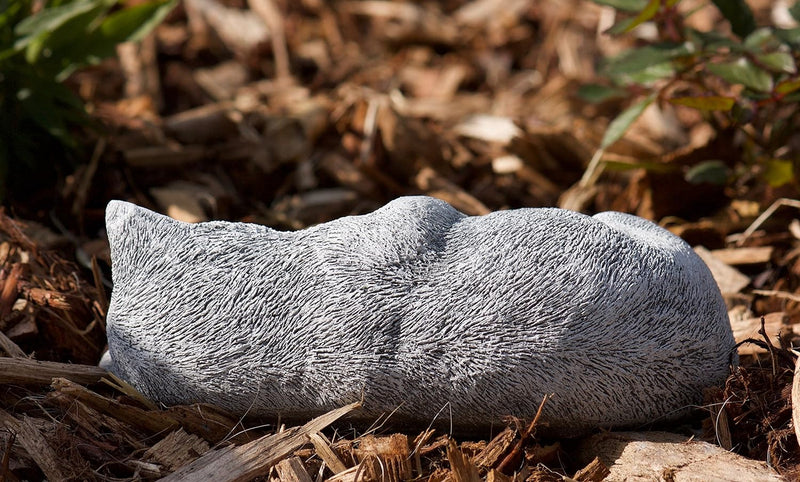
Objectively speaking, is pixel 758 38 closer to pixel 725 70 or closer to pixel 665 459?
pixel 725 70

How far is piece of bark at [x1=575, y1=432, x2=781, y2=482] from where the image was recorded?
5.37ft

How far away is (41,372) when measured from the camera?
1929mm

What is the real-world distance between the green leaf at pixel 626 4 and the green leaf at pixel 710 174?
2.06 feet

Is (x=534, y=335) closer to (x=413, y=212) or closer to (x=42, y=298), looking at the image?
(x=413, y=212)

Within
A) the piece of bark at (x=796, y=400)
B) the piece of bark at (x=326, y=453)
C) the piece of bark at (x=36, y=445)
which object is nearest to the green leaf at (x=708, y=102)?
the piece of bark at (x=796, y=400)

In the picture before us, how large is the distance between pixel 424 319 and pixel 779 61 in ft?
5.14

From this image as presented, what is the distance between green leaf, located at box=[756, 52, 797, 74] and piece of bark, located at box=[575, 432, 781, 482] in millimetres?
1323

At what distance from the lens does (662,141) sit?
145 inches

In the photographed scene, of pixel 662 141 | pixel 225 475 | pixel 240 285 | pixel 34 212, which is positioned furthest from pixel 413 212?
pixel 662 141

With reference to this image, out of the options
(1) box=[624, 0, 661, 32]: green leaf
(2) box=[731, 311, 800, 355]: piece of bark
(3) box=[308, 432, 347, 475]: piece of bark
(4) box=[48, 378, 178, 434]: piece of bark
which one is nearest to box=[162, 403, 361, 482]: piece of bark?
(3) box=[308, 432, 347, 475]: piece of bark

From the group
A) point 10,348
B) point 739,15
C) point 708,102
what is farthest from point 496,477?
point 739,15

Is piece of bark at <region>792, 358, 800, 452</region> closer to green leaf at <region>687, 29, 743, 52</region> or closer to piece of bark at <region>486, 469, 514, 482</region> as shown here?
piece of bark at <region>486, 469, 514, 482</region>

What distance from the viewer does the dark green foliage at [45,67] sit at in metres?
2.60

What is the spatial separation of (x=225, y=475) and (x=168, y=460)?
0.17m
